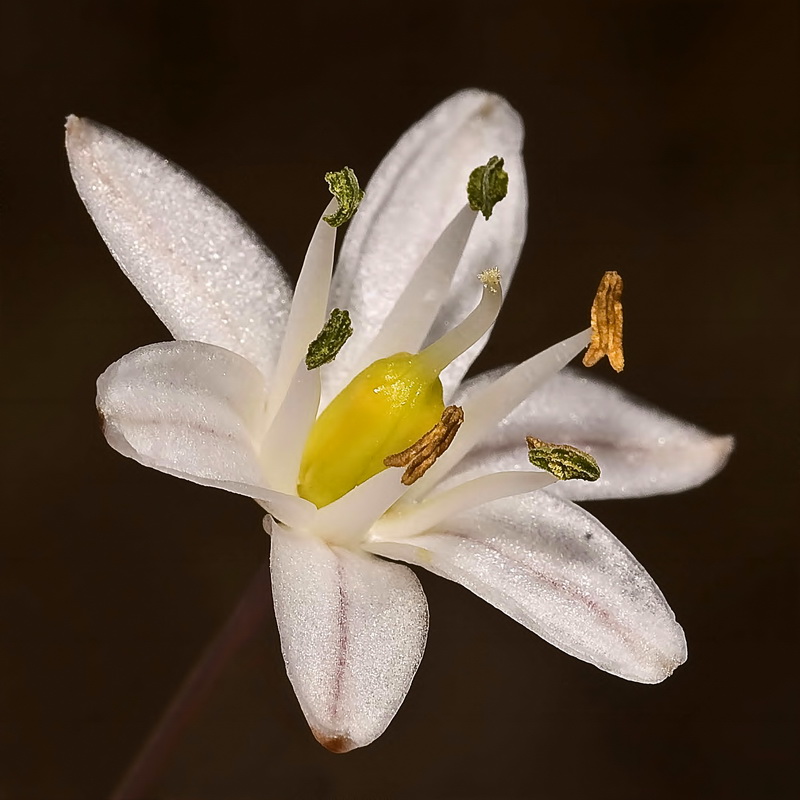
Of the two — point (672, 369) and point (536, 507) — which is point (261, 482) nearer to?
point (536, 507)

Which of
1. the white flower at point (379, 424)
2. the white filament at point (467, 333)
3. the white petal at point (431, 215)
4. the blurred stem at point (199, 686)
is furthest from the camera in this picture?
the white petal at point (431, 215)

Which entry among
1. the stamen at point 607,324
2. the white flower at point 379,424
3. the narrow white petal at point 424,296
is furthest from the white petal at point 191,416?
the stamen at point 607,324

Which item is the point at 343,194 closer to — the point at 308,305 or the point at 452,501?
the point at 308,305

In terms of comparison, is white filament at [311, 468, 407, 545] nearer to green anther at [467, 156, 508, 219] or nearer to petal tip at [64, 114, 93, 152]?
green anther at [467, 156, 508, 219]

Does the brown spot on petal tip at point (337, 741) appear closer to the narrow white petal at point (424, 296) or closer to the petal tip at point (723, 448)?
the narrow white petal at point (424, 296)

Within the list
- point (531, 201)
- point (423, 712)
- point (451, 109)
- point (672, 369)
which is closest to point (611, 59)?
point (531, 201)

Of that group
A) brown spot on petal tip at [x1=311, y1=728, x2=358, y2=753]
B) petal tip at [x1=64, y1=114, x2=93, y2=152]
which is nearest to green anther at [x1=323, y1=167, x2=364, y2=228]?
petal tip at [x1=64, y1=114, x2=93, y2=152]
